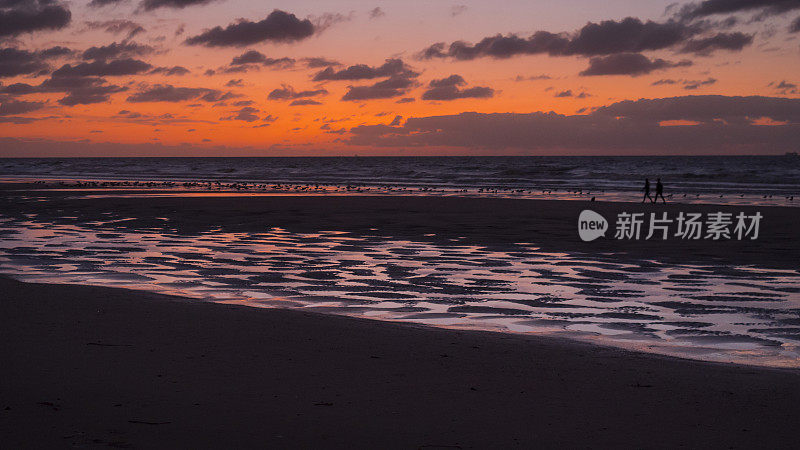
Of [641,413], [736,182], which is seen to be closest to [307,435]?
[641,413]

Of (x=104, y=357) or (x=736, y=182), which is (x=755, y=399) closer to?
(x=104, y=357)

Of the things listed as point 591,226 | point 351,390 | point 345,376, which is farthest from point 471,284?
point 591,226

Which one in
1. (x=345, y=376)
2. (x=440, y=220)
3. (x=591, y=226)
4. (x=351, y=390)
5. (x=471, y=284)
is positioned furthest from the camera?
(x=440, y=220)

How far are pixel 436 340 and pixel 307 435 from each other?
10.5 ft

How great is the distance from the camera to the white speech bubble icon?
21.9m

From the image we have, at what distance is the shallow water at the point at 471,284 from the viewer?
30.6 feet

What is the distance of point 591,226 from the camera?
25.2 meters

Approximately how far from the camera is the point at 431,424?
5535 mm

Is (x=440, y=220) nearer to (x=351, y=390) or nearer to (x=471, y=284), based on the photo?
(x=471, y=284)

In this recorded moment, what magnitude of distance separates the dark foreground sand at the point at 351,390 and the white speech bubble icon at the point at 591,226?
13.8 m

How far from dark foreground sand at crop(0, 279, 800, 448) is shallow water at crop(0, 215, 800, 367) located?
1.36 metres

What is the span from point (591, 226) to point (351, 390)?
66.0 feet

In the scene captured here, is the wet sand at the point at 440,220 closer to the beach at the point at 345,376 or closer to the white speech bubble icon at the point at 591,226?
the white speech bubble icon at the point at 591,226

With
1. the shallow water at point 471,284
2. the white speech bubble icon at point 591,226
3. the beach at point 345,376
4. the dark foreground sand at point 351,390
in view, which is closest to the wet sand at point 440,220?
the white speech bubble icon at point 591,226
